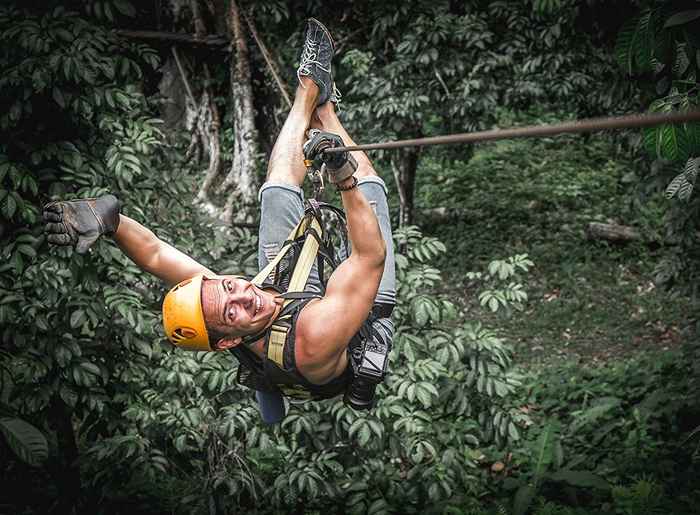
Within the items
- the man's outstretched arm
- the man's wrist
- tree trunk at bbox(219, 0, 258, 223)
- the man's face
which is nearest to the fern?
the man's wrist

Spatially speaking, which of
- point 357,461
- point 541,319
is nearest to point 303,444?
point 357,461

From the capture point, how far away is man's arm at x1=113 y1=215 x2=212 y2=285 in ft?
8.68

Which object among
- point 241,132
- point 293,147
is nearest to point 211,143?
point 241,132

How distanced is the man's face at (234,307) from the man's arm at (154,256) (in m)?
0.29

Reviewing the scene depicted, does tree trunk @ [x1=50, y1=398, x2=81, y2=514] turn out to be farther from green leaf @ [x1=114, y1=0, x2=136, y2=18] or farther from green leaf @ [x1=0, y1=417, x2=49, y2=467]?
green leaf @ [x1=114, y1=0, x2=136, y2=18]

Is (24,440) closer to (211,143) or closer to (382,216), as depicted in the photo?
(382,216)

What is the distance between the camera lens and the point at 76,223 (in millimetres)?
2391

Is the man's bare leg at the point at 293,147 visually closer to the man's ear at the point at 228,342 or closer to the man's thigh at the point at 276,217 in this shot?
the man's thigh at the point at 276,217

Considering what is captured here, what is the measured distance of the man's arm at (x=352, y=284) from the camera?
215cm

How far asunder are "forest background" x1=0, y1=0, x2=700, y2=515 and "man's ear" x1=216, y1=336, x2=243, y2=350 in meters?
0.65

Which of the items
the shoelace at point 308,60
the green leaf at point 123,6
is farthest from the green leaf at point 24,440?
the green leaf at point 123,6

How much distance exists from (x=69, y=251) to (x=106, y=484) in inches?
66.4

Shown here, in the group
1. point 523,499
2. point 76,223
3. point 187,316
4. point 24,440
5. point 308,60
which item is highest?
point 308,60

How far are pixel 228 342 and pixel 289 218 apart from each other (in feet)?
2.31
